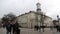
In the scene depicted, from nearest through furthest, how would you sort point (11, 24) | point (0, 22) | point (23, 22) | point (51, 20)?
point (11, 24) → point (0, 22) → point (23, 22) → point (51, 20)

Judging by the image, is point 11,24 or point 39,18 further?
point 39,18

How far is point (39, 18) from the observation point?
4747cm

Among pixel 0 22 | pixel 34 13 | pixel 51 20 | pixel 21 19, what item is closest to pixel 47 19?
pixel 51 20

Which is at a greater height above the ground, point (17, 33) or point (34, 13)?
point (34, 13)

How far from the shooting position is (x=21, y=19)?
4656cm

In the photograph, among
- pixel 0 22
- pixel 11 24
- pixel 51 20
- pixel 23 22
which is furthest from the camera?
pixel 51 20

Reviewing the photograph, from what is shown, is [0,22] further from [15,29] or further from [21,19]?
[15,29]

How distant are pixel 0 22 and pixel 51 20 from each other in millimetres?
17078

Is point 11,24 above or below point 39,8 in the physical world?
below

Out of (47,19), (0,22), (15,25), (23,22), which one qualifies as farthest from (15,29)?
(47,19)

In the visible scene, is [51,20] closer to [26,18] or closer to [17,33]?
[26,18]

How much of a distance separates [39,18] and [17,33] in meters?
34.5

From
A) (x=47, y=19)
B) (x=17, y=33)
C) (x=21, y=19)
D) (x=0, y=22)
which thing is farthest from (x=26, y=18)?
(x=17, y=33)

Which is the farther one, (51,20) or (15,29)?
(51,20)
